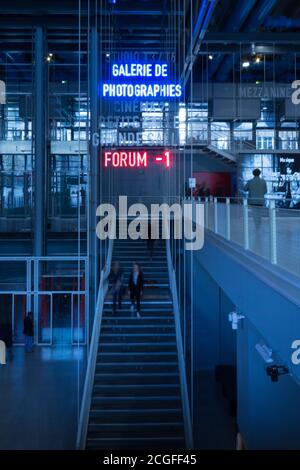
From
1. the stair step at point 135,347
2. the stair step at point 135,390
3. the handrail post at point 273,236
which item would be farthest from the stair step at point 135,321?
the handrail post at point 273,236

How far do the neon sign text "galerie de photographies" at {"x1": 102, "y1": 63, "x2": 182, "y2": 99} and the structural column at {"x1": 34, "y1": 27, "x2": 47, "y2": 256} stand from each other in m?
3.46

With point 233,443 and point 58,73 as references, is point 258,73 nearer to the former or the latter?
point 58,73

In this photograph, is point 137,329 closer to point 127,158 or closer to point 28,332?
point 28,332

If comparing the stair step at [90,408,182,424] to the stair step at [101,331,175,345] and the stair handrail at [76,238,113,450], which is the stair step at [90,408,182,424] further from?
the stair step at [101,331,175,345]

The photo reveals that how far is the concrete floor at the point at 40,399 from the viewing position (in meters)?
12.8

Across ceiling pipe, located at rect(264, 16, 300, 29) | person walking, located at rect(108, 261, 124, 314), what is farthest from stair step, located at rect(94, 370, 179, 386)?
ceiling pipe, located at rect(264, 16, 300, 29)

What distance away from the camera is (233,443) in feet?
41.7

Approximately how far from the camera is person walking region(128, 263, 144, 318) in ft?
54.7

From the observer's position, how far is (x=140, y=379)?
15430 millimetres

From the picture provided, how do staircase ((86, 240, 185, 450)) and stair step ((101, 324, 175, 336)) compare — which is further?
stair step ((101, 324, 175, 336))

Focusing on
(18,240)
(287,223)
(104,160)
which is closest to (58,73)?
(18,240)

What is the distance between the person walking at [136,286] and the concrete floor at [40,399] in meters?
2.11

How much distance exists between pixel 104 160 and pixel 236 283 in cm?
1156

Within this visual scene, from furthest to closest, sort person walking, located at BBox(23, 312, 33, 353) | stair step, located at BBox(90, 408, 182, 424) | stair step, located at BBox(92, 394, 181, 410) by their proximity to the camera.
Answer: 1. person walking, located at BBox(23, 312, 33, 353)
2. stair step, located at BBox(92, 394, 181, 410)
3. stair step, located at BBox(90, 408, 182, 424)
